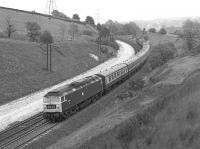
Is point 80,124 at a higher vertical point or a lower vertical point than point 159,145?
lower

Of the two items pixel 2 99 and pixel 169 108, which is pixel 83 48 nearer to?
pixel 2 99

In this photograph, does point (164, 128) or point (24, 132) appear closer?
point (164, 128)

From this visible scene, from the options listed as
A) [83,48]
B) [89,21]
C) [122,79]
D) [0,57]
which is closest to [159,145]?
[122,79]

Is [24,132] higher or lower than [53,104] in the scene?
lower

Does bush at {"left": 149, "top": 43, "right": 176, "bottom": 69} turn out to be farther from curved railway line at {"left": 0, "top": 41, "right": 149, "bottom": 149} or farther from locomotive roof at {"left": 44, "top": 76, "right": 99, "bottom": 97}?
curved railway line at {"left": 0, "top": 41, "right": 149, "bottom": 149}

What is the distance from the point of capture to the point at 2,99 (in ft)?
147

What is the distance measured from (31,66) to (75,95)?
88.5 ft

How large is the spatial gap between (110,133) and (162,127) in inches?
153

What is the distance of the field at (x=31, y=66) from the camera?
5003 centimetres

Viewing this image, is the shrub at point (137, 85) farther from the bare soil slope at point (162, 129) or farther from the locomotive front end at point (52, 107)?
the bare soil slope at point (162, 129)

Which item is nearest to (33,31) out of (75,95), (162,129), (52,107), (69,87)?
(69,87)

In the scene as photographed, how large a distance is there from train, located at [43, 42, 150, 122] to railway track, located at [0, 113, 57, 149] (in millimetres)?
1305

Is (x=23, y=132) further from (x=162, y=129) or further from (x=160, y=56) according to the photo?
(x=160, y=56)

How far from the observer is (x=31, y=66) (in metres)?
60.0
